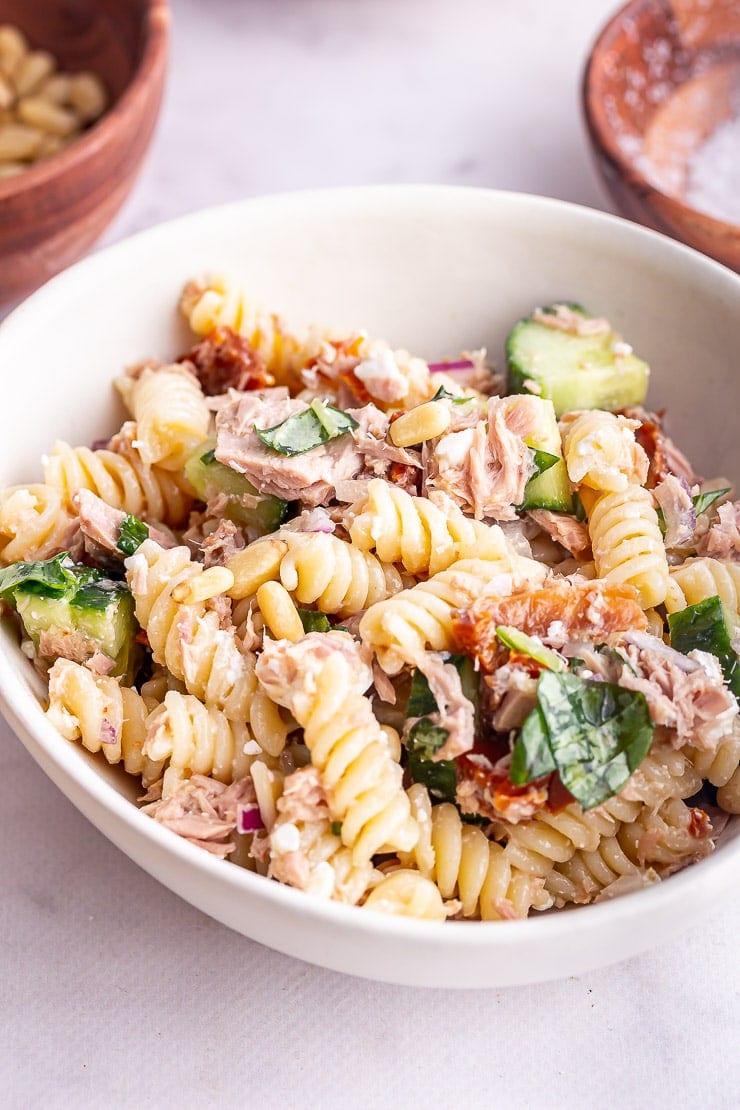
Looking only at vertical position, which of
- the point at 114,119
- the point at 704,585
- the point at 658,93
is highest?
the point at 658,93

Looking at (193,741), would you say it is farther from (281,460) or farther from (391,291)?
(391,291)

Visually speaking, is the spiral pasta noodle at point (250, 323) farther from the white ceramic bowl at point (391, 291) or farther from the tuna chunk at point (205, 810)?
the tuna chunk at point (205, 810)

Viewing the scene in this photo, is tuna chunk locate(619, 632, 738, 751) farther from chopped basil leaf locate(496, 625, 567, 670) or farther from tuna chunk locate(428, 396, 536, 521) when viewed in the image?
tuna chunk locate(428, 396, 536, 521)

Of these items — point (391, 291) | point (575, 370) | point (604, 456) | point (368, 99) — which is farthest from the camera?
point (368, 99)

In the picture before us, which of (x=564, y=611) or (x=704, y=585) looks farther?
(x=704, y=585)

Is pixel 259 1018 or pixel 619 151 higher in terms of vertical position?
pixel 619 151

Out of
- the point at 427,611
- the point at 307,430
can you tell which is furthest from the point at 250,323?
the point at 427,611

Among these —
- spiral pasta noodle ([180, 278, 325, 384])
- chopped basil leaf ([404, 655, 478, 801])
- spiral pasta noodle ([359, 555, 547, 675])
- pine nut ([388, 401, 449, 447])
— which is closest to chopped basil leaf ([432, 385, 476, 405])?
pine nut ([388, 401, 449, 447])
